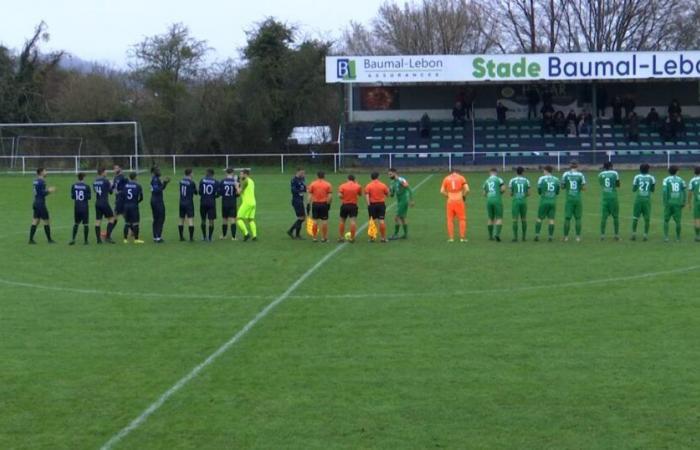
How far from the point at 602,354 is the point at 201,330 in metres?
5.26

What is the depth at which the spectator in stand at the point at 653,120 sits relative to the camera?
53.6 meters

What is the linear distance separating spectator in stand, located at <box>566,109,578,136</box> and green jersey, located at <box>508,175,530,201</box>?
101 feet

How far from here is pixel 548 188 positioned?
2375 centimetres

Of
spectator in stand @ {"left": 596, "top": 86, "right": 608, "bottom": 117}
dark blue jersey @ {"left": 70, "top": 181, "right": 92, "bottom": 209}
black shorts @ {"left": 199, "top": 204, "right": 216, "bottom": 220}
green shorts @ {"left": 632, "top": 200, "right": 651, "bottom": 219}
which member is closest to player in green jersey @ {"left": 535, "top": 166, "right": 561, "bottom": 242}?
green shorts @ {"left": 632, "top": 200, "right": 651, "bottom": 219}

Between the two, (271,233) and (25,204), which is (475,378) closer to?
(271,233)

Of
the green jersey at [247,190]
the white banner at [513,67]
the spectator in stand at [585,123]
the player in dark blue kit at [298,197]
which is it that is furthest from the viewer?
the spectator in stand at [585,123]

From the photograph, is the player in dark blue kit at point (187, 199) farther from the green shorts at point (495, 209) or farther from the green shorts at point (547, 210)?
the green shorts at point (547, 210)

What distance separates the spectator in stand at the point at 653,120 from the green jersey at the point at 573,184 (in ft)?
104

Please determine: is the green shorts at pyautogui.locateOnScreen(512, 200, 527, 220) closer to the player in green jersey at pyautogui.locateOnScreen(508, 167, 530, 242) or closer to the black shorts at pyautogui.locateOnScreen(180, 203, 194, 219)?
the player in green jersey at pyautogui.locateOnScreen(508, 167, 530, 242)

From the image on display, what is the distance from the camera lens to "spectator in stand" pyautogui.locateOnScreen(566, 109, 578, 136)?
2121 inches

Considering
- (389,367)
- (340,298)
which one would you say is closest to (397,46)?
(340,298)

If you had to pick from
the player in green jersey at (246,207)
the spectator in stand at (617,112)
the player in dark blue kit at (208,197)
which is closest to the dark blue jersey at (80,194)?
the player in dark blue kit at (208,197)

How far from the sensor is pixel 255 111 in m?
60.7

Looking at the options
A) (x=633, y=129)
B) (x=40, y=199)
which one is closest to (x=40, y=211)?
(x=40, y=199)
